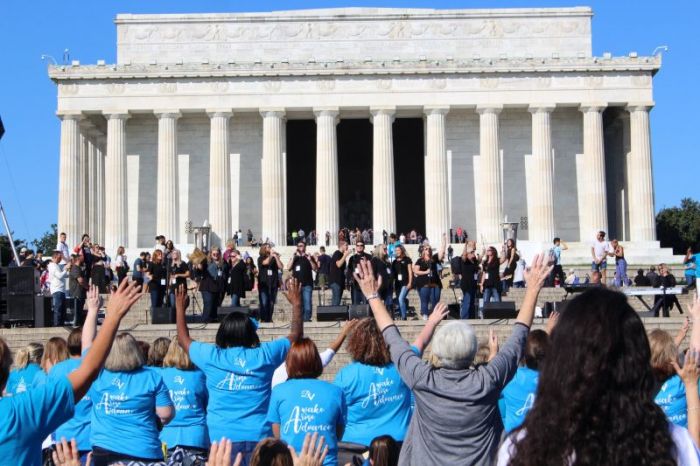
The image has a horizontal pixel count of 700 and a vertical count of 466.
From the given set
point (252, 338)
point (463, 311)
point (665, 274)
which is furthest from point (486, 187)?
point (252, 338)

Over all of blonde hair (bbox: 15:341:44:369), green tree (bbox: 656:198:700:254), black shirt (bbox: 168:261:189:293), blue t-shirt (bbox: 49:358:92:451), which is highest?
green tree (bbox: 656:198:700:254)

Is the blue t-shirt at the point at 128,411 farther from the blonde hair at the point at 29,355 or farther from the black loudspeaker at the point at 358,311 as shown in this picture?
the black loudspeaker at the point at 358,311

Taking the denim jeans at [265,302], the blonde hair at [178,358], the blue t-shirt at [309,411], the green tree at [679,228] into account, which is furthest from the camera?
the green tree at [679,228]

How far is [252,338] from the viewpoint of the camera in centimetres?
989

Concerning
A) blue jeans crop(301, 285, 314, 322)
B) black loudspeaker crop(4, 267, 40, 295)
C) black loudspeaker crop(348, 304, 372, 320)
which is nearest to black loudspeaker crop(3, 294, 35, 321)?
black loudspeaker crop(4, 267, 40, 295)

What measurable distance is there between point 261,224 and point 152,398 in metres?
54.1

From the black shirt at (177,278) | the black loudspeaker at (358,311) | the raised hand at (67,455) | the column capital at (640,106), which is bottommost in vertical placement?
the black loudspeaker at (358,311)

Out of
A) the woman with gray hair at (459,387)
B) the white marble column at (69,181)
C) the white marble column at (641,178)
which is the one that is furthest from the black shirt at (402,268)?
the white marble column at (69,181)

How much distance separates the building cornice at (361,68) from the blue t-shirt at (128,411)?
50.8 metres

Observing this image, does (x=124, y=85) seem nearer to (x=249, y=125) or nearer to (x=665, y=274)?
(x=249, y=125)

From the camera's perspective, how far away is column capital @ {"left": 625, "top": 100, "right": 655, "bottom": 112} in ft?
195

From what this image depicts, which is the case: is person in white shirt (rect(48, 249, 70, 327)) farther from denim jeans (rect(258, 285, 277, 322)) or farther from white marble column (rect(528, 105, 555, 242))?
white marble column (rect(528, 105, 555, 242))

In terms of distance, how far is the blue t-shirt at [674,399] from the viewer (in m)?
8.82

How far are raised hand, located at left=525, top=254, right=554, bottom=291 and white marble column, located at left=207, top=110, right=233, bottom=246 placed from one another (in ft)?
173
